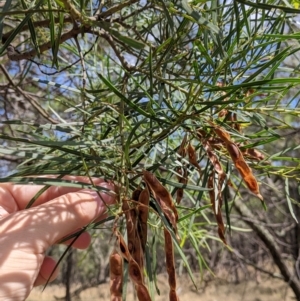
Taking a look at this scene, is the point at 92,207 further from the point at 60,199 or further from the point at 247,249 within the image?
the point at 247,249

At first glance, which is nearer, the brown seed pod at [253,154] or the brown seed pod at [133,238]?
the brown seed pod at [133,238]

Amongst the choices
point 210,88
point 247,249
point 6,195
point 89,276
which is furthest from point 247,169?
point 89,276

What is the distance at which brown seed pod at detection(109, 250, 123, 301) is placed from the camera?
0.86 ft

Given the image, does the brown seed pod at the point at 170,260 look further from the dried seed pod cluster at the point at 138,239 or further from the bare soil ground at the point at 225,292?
the bare soil ground at the point at 225,292

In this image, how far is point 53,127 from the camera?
1.07 ft

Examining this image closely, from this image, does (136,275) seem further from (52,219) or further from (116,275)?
(52,219)

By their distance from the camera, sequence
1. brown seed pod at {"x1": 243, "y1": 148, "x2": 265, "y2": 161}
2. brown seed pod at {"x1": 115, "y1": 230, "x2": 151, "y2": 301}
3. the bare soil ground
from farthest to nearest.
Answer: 1. the bare soil ground
2. brown seed pod at {"x1": 243, "y1": 148, "x2": 265, "y2": 161}
3. brown seed pod at {"x1": 115, "y1": 230, "x2": 151, "y2": 301}

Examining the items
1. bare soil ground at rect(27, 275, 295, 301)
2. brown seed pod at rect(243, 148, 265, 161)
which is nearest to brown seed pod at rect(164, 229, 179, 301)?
brown seed pod at rect(243, 148, 265, 161)

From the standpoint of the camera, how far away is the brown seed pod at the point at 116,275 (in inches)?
10.3

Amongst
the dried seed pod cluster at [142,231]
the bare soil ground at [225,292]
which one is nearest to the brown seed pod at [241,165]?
the dried seed pod cluster at [142,231]

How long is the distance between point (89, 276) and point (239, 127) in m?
3.66

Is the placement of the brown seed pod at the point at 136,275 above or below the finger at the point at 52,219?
below

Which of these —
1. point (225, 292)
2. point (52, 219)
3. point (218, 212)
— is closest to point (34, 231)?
point (52, 219)

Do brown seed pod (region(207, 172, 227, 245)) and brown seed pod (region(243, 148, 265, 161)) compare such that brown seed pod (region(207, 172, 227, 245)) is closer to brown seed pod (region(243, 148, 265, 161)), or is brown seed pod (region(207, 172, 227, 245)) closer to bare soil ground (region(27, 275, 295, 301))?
brown seed pod (region(243, 148, 265, 161))
